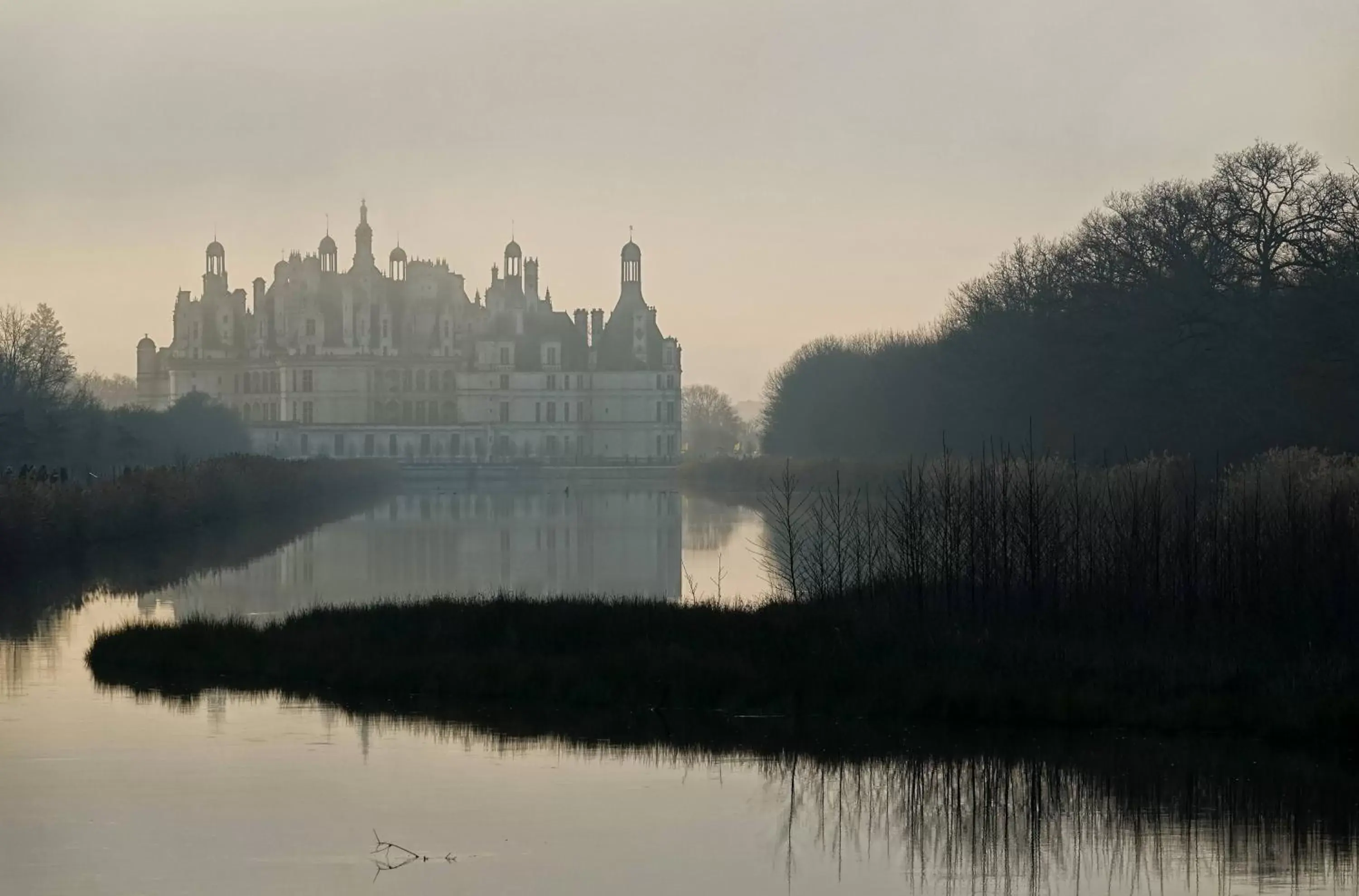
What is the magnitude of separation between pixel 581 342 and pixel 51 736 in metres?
110

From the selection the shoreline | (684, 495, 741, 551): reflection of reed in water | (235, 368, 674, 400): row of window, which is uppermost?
(235, 368, 674, 400): row of window

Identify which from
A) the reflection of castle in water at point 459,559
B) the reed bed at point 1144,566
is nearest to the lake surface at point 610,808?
the reed bed at point 1144,566

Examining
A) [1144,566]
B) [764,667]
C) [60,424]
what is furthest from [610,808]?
[60,424]

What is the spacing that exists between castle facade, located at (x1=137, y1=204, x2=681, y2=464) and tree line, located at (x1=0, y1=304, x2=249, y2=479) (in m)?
35.4

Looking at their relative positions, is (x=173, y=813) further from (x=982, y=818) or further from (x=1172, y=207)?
(x=1172, y=207)

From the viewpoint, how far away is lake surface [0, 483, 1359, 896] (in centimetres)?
1150

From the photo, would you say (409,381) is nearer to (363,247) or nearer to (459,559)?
(363,247)

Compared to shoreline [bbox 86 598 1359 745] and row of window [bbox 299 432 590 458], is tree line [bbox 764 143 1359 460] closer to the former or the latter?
shoreline [bbox 86 598 1359 745]

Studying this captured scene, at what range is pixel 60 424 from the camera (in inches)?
2186

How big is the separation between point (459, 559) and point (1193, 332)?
14.5 metres

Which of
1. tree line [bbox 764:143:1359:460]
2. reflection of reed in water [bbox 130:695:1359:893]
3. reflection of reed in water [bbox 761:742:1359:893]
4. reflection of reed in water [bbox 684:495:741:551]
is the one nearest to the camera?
reflection of reed in water [bbox 761:742:1359:893]

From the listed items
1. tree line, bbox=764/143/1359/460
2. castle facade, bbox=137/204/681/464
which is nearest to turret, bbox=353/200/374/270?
castle facade, bbox=137/204/681/464

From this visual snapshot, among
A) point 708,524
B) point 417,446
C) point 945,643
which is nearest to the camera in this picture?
point 945,643

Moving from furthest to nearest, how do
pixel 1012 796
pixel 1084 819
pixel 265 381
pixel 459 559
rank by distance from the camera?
pixel 265 381 < pixel 459 559 < pixel 1012 796 < pixel 1084 819
